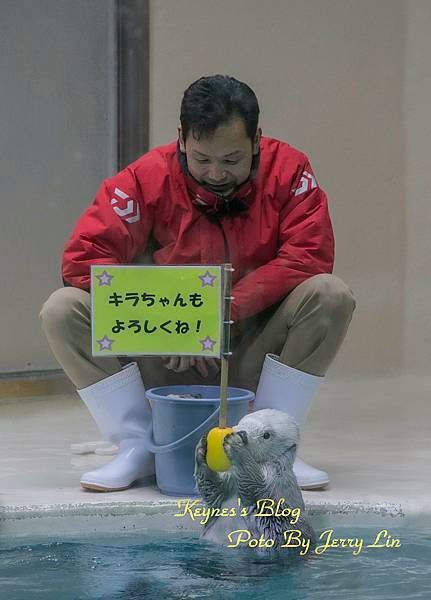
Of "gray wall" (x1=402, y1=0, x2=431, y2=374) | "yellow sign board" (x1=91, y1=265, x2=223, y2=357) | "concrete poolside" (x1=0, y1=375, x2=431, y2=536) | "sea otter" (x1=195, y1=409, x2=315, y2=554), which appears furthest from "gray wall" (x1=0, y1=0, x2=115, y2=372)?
"sea otter" (x1=195, y1=409, x2=315, y2=554)

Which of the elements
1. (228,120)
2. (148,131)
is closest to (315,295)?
(228,120)

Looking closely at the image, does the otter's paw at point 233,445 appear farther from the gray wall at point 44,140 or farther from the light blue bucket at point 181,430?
the gray wall at point 44,140

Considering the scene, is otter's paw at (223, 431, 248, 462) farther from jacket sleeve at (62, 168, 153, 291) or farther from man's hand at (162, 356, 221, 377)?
jacket sleeve at (62, 168, 153, 291)

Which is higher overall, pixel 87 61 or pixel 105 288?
pixel 87 61

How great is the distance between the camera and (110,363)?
268 cm

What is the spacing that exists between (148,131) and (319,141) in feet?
2.68

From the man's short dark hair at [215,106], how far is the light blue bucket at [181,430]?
0.60 meters

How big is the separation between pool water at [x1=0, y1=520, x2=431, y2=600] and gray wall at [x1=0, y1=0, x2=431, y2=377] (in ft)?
7.31

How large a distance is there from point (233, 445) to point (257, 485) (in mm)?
89

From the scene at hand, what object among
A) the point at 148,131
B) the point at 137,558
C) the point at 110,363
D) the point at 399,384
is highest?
the point at 148,131

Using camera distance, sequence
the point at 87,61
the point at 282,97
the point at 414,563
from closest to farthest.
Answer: the point at 414,563 < the point at 87,61 < the point at 282,97

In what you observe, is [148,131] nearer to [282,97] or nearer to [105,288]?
[282,97]

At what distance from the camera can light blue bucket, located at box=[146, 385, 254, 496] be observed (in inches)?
98.7

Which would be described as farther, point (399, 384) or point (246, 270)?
point (399, 384)
